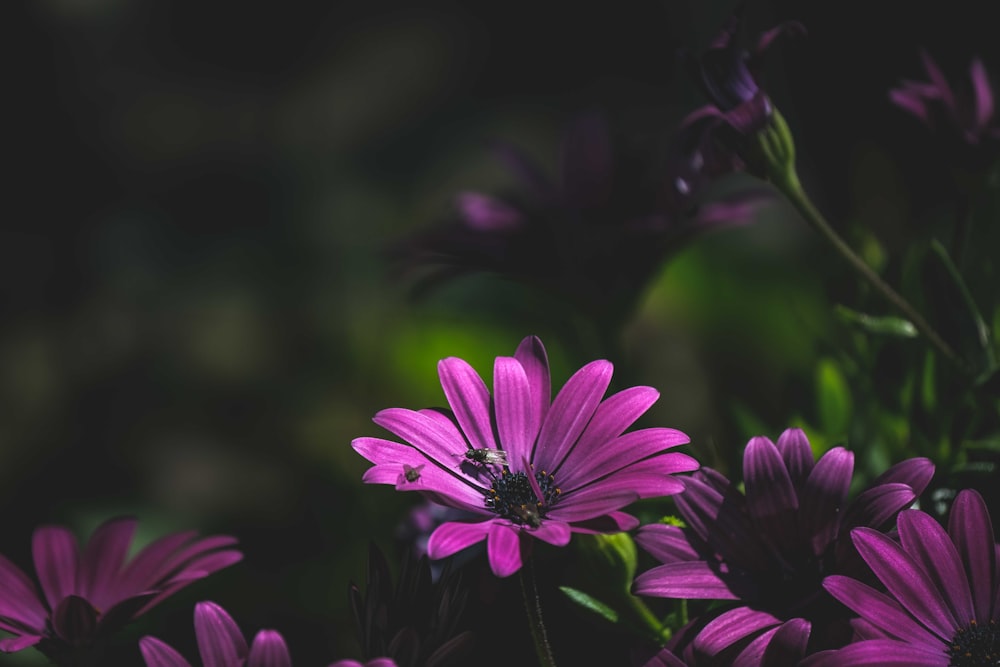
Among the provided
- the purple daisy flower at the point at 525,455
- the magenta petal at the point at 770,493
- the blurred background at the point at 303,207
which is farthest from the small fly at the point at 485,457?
the blurred background at the point at 303,207

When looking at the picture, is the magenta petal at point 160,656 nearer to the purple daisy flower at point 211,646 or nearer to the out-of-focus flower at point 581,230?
the purple daisy flower at point 211,646

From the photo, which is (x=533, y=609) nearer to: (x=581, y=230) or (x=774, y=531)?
(x=774, y=531)

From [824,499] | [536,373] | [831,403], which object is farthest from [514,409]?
[831,403]

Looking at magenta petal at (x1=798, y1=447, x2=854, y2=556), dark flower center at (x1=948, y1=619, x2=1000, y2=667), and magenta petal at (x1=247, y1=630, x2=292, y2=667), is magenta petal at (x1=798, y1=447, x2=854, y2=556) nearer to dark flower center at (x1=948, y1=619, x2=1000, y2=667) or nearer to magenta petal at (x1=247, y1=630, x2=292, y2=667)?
dark flower center at (x1=948, y1=619, x2=1000, y2=667)

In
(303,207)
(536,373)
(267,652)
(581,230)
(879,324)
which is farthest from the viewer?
(303,207)

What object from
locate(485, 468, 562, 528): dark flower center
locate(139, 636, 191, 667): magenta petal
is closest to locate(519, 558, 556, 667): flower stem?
locate(485, 468, 562, 528): dark flower center

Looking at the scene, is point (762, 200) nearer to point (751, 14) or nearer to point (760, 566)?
point (760, 566)
